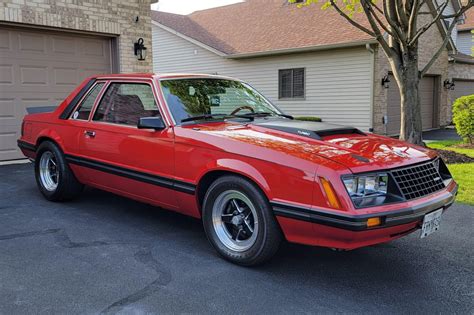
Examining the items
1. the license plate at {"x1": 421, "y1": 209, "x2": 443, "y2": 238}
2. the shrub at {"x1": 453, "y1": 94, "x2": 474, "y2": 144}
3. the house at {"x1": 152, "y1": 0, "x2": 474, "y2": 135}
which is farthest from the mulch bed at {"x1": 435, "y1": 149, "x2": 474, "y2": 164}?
Result: the license plate at {"x1": 421, "y1": 209, "x2": 443, "y2": 238}

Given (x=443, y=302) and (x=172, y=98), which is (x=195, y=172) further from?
(x=443, y=302)

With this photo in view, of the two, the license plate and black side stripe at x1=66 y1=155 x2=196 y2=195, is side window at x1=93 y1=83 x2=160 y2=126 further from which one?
the license plate

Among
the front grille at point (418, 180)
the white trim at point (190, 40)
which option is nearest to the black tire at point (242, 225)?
the front grille at point (418, 180)

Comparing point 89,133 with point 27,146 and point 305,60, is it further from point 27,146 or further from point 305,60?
point 305,60

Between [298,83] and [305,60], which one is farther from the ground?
[305,60]

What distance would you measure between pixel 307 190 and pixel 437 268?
152 cm

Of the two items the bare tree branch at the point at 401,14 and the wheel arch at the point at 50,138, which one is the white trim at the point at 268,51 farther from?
the wheel arch at the point at 50,138

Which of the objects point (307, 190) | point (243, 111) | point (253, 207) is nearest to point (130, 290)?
point (253, 207)

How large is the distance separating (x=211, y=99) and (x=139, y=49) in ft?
19.8

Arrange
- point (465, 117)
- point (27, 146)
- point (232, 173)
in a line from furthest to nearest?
point (465, 117) < point (27, 146) < point (232, 173)

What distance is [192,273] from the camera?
3.71 meters

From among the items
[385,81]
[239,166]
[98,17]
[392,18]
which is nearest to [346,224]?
[239,166]

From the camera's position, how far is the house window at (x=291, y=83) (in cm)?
1783

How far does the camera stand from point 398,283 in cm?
363
